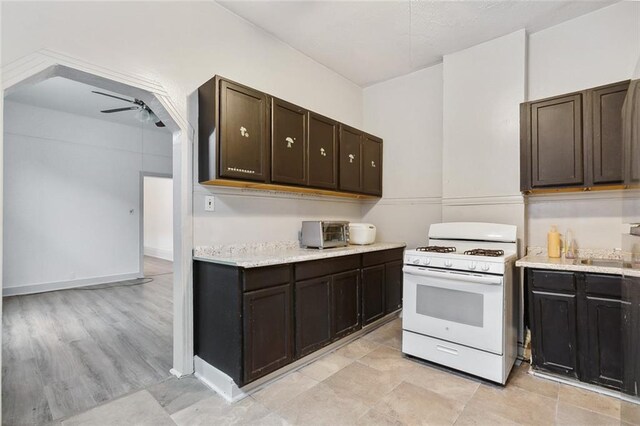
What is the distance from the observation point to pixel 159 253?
28.8ft

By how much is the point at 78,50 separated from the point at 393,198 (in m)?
3.32

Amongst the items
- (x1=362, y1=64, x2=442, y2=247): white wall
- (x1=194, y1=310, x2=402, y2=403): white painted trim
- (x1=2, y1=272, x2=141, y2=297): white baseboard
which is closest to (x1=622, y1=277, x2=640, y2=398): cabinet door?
(x1=194, y1=310, x2=402, y2=403): white painted trim

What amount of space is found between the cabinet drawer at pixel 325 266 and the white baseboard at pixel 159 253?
698cm

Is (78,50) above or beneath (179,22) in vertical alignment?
beneath

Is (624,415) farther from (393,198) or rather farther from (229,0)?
(229,0)

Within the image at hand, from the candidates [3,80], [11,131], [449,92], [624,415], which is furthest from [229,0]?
[11,131]

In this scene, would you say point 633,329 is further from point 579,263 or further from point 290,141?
point 290,141

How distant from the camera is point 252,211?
113 inches

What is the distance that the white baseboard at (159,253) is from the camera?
8477mm

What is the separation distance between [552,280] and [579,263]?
28 cm

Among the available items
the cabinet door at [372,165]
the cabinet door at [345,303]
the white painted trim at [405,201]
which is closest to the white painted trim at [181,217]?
the cabinet door at [345,303]

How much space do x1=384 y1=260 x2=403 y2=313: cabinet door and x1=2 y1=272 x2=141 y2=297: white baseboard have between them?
501cm

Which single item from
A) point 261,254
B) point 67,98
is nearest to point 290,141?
point 261,254

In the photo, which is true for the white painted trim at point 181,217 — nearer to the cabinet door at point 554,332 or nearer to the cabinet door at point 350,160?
the cabinet door at point 350,160
